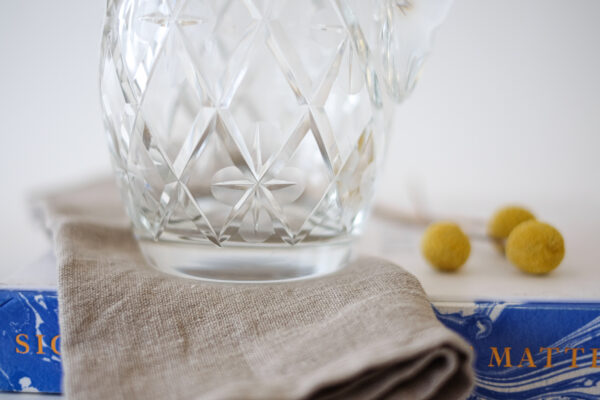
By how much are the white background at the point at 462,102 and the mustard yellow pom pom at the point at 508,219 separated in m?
0.30

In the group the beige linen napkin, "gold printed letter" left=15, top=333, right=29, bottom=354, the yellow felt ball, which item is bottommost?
"gold printed letter" left=15, top=333, right=29, bottom=354

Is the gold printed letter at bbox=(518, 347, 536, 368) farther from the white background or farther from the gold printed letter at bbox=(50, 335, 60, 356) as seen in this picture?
the white background

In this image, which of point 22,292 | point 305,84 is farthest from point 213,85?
point 22,292

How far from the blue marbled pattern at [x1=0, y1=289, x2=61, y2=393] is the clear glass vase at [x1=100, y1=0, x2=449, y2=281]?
0.06 meters

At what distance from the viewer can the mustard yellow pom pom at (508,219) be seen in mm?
415

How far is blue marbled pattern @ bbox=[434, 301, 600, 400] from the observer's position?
0.29 metres

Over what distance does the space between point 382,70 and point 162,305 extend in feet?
0.53

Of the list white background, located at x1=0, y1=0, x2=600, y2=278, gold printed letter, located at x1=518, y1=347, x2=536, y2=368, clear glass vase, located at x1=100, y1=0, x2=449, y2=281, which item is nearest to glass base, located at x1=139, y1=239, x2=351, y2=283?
clear glass vase, located at x1=100, y1=0, x2=449, y2=281

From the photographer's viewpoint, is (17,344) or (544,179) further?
(544,179)

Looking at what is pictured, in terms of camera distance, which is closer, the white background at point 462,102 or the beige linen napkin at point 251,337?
the beige linen napkin at point 251,337

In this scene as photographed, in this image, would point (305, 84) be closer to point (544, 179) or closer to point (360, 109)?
point (360, 109)

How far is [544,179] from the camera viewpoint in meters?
0.78

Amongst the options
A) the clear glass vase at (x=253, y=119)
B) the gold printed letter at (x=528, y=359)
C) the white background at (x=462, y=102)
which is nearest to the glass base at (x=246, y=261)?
the clear glass vase at (x=253, y=119)

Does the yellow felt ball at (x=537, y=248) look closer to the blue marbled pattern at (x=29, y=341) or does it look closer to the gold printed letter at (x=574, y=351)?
the gold printed letter at (x=574, y=351)
